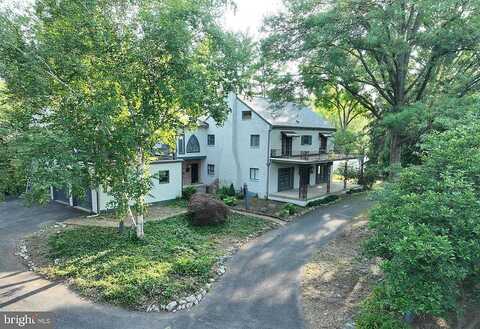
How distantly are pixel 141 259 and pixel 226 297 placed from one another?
13.2 feet

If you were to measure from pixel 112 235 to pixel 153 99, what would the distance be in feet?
23.3

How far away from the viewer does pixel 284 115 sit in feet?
83.5

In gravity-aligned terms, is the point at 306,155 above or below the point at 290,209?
above

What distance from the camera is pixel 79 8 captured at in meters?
10.0

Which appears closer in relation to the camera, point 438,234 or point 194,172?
point 438,234

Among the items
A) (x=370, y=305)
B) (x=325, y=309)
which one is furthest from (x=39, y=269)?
(x=370, y=305)

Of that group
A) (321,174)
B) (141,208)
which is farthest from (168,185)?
(321,174)

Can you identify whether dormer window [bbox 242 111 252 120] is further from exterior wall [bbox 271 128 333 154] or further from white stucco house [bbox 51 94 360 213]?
exterior wall [bbox 271 128 333 154]

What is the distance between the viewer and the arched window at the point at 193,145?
85.6ft

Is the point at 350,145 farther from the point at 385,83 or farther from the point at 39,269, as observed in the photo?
the point at 39,269

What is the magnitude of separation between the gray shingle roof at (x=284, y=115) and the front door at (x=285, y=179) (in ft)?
12.7

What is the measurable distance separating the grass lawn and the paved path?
0.58 metres

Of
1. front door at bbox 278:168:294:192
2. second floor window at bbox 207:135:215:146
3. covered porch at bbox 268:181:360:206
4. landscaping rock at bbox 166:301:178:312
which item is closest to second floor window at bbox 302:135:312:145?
front door at bbox 278:168:294:192

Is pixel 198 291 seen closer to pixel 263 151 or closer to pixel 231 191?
pixel 231 191
